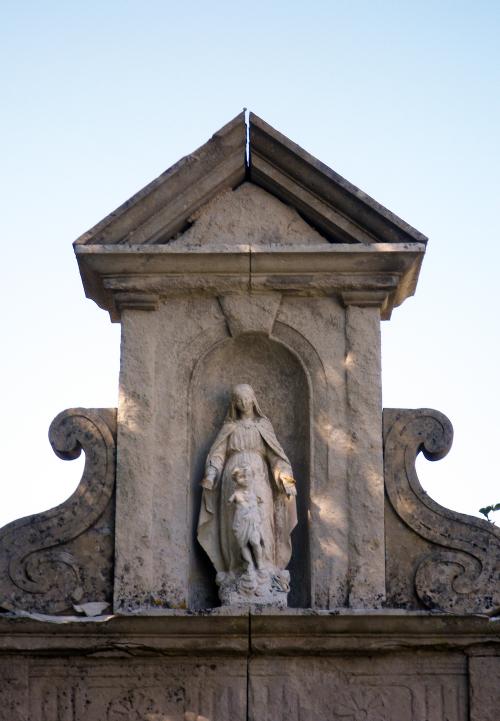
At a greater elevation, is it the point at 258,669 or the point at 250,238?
the point at 250,238

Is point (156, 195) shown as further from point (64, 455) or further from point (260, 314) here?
point (64, 455)

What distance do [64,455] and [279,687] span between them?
1957 mm

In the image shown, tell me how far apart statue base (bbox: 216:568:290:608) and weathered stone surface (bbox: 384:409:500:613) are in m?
0.65

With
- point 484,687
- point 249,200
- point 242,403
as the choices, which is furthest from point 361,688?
point 249,200

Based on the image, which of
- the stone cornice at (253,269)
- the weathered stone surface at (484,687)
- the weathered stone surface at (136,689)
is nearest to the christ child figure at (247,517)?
the weathered stone surface at (136,689)

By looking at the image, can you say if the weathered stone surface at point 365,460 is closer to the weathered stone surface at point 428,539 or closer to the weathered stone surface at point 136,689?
the weathered stone surface at point 428,539

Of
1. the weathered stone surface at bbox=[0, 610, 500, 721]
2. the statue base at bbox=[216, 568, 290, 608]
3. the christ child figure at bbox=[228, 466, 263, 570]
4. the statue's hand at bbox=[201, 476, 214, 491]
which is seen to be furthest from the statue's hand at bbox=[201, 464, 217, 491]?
the weathered stone surface at bbox=[0, 610, 500, 721]

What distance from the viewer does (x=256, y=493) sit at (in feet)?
36.7

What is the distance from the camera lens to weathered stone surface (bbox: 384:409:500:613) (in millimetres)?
11000

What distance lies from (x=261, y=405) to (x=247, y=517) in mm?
992

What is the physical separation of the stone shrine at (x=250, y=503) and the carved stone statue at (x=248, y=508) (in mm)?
14

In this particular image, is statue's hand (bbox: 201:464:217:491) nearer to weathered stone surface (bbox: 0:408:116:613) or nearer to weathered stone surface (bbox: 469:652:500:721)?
weathered stone surface (bbox: 0:408:116:613)

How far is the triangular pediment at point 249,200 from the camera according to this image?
11617 mm

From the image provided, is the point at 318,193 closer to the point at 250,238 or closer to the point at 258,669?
the point at 250,238
